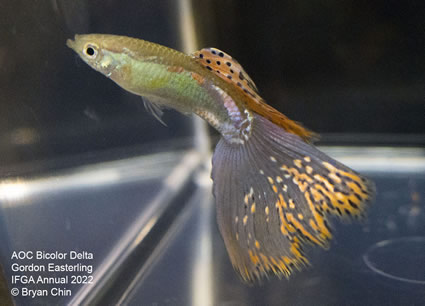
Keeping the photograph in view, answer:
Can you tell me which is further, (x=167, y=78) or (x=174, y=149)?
(x=174, y=149)

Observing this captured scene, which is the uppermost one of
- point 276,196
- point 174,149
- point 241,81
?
point 174,149

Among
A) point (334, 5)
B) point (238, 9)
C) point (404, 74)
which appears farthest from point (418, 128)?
point (238, 9)

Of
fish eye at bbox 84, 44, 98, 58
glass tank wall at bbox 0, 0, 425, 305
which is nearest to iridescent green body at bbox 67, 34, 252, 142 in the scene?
fish eye at bbox 84, 44, 98, 58

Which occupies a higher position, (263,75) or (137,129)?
(263,75)

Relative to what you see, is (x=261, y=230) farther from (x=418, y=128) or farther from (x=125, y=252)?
(x=418, y=128)

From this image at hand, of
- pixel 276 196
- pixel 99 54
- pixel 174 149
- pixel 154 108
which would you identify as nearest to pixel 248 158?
pixel 276 196

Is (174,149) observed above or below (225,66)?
above

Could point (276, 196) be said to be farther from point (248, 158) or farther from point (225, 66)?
point (225, 66)
